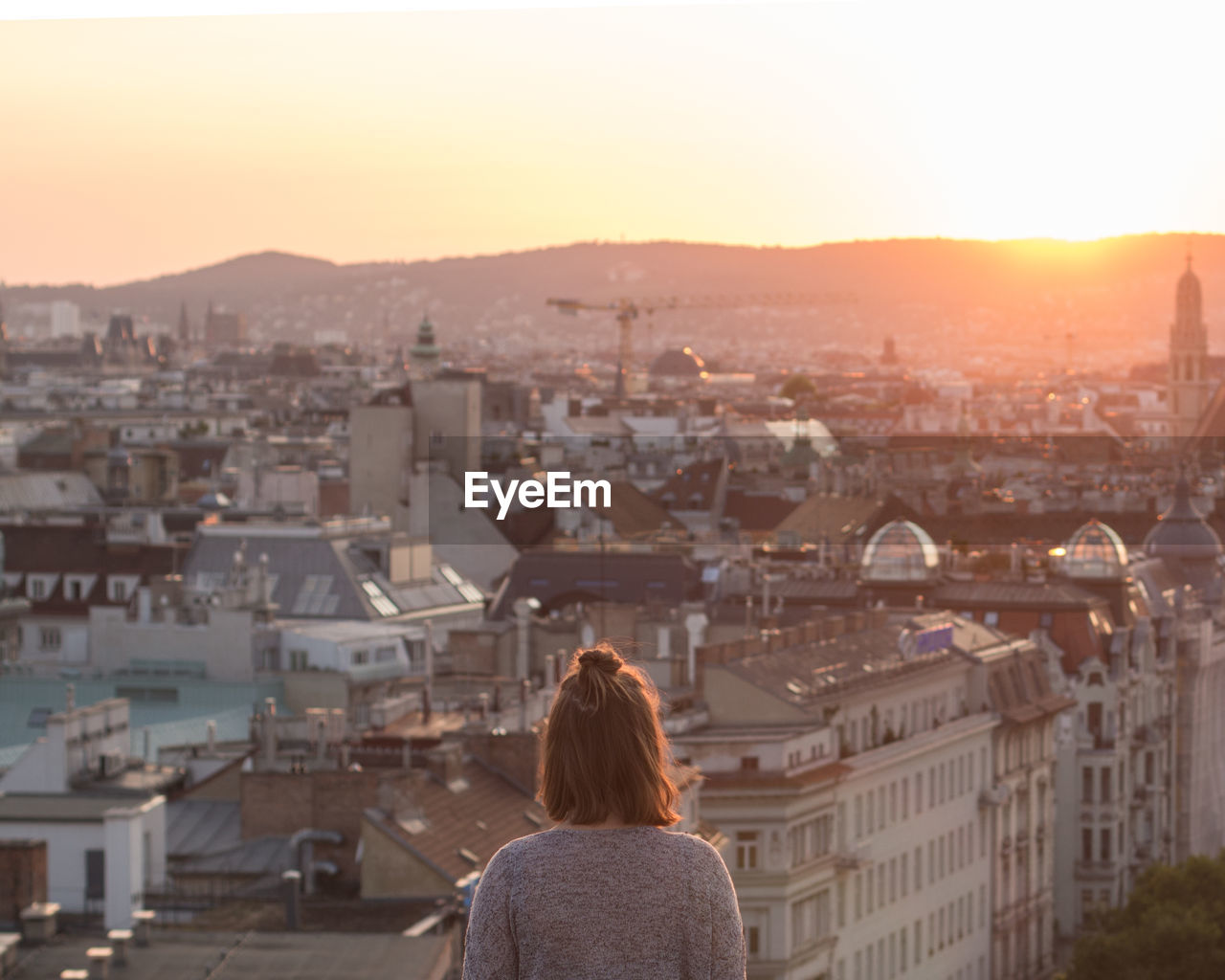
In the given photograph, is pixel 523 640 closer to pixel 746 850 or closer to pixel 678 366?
pixel 746 850

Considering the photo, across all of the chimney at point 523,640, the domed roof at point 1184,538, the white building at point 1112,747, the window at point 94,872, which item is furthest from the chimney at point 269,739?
the domed roof at point 1184,538

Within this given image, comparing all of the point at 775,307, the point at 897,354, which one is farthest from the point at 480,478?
the point at 775,307

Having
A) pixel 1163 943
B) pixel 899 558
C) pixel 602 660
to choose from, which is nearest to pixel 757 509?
pixel 899 558

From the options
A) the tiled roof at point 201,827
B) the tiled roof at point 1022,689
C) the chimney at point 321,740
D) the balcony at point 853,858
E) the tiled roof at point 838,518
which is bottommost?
the balcony at point 853,858

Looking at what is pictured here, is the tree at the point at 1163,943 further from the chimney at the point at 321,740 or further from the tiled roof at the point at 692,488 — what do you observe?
the tiled roof at the point at 692,488

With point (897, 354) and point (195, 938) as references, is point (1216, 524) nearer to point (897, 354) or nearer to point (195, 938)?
point (195, 938)

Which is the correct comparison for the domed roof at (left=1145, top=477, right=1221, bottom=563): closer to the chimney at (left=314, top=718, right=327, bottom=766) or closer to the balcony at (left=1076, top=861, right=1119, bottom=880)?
the balcony at (left=1076, top=861, right=1119, bottom=880)

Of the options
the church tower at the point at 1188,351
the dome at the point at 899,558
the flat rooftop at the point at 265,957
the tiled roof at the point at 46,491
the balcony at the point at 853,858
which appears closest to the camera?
the flat rooftop at the point at 265,957
